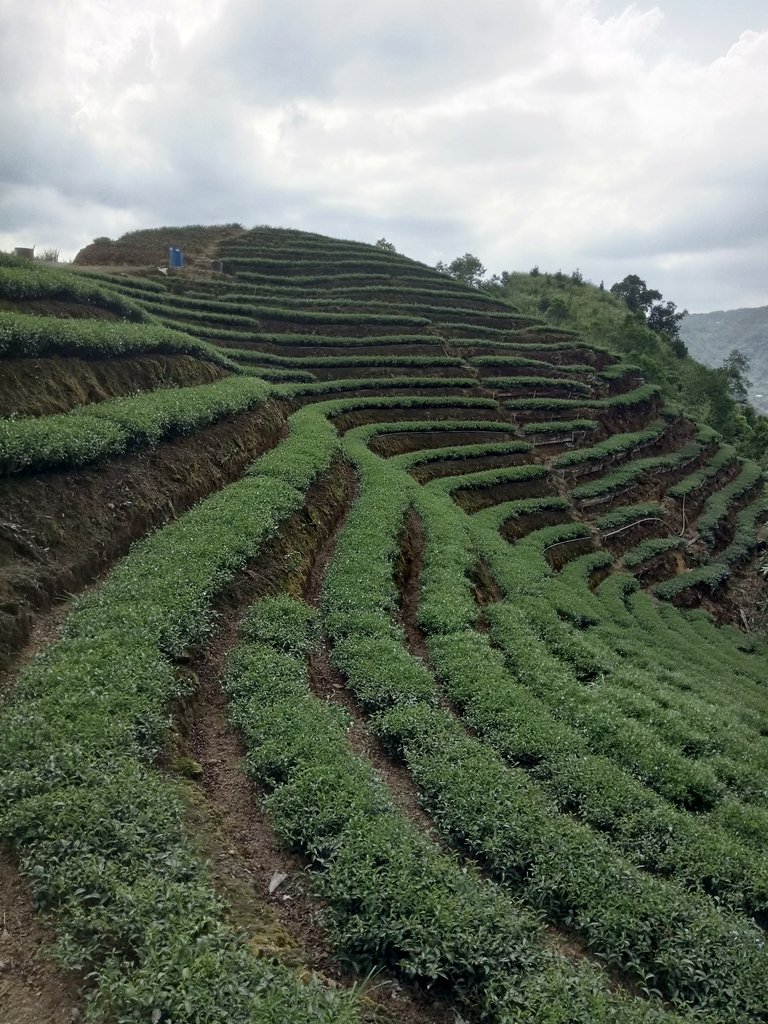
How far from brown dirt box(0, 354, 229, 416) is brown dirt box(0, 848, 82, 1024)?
10.5m

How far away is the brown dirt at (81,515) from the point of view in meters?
10.3

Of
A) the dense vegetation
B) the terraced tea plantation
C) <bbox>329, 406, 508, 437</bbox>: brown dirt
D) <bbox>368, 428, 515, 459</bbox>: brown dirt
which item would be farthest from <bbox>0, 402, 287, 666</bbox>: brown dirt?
the dense vegetation

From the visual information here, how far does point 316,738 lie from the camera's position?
8359mm

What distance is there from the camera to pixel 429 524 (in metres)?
20.8

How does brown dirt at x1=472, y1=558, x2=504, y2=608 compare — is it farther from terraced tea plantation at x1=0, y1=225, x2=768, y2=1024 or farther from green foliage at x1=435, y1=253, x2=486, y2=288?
green foliage at x1=435, y1=253, x2=486, y2=288

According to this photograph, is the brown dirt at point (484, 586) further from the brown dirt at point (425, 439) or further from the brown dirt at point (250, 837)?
the brown dirt at point (425, 439)

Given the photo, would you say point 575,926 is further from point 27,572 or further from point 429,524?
point 429,524

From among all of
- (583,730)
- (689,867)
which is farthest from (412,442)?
(689,867)

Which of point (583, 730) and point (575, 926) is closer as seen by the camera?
point (575, 926)

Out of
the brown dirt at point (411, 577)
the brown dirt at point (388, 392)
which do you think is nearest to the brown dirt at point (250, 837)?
the brown dirt at point (411, 577)

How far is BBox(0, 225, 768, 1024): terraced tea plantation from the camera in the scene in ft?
18.5

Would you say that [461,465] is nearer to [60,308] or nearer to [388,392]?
[388,392]

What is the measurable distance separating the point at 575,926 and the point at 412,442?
2691 centimetres

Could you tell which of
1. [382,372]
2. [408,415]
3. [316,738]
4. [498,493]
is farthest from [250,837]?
[382,372]
